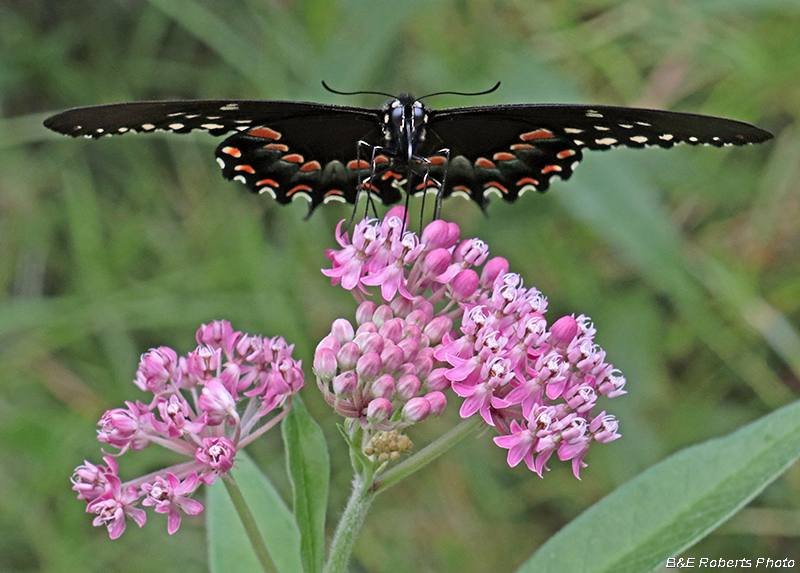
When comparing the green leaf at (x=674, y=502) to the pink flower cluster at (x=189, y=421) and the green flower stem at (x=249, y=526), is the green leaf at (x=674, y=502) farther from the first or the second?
the pink flower cluster at (x=189, y=421)

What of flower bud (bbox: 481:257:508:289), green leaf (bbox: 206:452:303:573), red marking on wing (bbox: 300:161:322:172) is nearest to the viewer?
flower bud (bbox: 481:257:508:289)

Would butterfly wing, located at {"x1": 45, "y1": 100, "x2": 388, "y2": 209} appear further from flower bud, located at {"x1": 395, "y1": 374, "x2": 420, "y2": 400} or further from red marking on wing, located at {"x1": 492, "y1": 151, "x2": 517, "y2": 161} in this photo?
flower bud, located at {"x1": 395, "y1": 374, "x2": 420, "y2": 400}

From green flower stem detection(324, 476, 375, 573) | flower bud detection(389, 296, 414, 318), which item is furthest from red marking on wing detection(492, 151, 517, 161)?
green flower stem detection(324, 476, 375, 573)

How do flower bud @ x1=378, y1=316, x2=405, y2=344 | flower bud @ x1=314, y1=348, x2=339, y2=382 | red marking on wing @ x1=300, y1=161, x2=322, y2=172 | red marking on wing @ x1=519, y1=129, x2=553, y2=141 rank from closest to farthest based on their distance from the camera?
flower bud @ x1=314, y1=348, x2=339, y2=382
flower bud @ x1=378, y1=316, x2=405, y2=344
red marking on wing @ x1=519, y1=129, x2=553, y2=141
red marking on wing @ x1=300, y1=161, x2=322, y2=172

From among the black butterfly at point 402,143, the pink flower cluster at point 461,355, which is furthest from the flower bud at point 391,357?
the black butterfly at point 402,143

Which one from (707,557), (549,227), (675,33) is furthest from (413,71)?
(707,557)

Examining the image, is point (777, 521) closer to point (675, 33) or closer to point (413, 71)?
point (675, 33)

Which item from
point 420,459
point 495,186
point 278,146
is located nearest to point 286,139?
point 278,146
